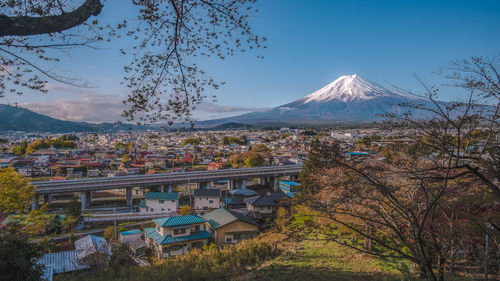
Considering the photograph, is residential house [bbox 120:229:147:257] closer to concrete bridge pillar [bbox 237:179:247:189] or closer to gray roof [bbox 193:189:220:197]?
gray roof [bbox 193:189:220:197]

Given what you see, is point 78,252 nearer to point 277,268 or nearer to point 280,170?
point 277,268

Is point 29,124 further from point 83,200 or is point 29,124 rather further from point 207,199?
point 207,199

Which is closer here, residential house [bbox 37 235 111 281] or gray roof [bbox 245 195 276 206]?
residential house [bbox 37 235 111 281]

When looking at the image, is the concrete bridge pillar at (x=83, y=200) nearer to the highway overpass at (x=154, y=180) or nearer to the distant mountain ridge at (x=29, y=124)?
the highway overpass at (x=154, y=180)

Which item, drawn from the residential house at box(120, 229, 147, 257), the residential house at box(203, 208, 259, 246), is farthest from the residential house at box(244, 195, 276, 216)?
the residential house at box(120, 229, 147, 257)

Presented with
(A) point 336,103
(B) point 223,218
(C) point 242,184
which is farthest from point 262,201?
(A) point 336,103

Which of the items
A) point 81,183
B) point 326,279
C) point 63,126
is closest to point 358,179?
point 326,279
